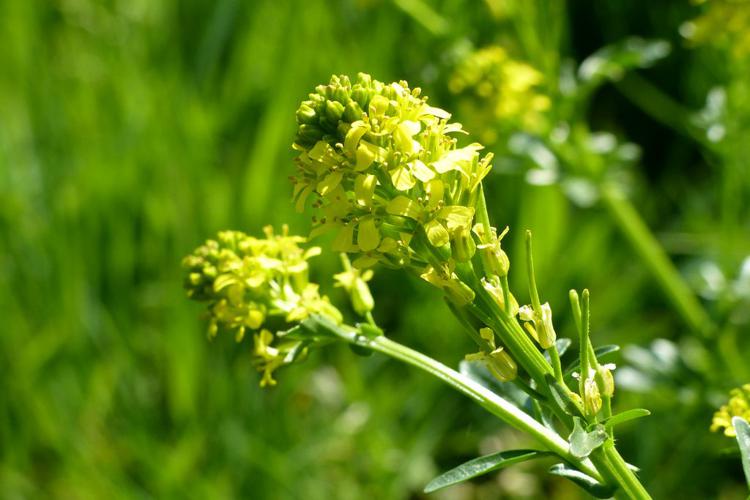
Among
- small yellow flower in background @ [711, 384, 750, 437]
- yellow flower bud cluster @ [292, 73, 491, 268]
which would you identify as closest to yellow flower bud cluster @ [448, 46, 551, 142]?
small yellow flower in background @ [711, 384, 750, 437]

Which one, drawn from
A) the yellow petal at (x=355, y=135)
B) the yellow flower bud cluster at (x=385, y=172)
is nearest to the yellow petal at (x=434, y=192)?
the yellow flower bud cluster at (x=385, y=172)

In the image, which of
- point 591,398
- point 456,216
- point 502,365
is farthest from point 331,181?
point 591,398

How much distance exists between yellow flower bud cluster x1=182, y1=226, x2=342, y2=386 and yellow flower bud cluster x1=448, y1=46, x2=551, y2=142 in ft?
4.02

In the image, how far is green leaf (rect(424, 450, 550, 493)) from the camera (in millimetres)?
1178

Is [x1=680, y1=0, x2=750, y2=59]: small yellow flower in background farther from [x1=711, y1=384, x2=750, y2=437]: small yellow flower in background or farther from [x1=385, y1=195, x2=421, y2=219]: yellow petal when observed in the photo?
[x1=385, y1=195, x2=421, y2=219]: yellow petal

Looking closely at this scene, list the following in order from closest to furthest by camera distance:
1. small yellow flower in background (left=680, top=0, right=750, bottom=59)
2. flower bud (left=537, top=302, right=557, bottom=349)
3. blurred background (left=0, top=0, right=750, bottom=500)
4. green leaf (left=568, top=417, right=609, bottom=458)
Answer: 1. green leaf (left=568, top=417, right=609, bottom=458)
2. flower bud (left=537, top=302, right=557, bottom=349)
3. small yellow flower in background (left=680, top=0, right=750, bottom=59)
4. blurred background (left=0, top=0, right=750, bottom=500)

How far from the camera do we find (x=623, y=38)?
4.23 m

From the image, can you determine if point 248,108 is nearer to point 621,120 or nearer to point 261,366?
point 621,120

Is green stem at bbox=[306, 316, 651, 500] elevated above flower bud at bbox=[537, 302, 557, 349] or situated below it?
below

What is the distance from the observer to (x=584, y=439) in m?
1.17

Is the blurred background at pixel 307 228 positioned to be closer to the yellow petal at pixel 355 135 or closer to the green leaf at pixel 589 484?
the green leaf at pixel 589 484

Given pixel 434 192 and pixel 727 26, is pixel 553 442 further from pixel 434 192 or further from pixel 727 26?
pixel 727 26

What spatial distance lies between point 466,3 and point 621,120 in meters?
1.68

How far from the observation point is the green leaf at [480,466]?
1.18m
